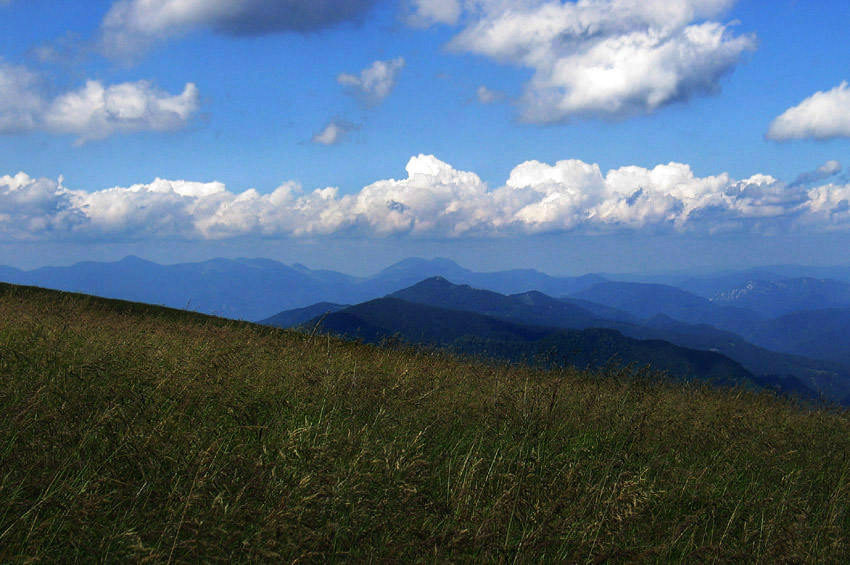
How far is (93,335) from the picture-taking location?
325 inches

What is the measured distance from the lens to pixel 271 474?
338 centimetres

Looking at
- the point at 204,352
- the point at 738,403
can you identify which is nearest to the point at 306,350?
the point at 204,352

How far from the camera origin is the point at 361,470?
3.76 m

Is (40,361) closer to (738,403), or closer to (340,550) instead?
(340,550)

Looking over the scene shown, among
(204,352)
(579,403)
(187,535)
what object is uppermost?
(204,352)

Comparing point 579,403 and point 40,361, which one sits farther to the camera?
point 579,403

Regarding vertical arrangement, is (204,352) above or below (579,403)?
above

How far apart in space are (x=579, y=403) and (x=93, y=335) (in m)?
7.47

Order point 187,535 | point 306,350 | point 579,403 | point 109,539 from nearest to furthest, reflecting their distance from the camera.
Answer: point 109,539 → point 187,535 → point 579,403 → point 306,350

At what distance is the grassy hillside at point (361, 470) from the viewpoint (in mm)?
2916

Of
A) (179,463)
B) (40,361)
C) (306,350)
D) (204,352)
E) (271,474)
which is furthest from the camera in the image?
(306,350)

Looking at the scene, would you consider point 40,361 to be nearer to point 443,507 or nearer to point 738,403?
point 443,507

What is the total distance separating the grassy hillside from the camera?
2916 mm

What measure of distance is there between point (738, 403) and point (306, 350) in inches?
327
